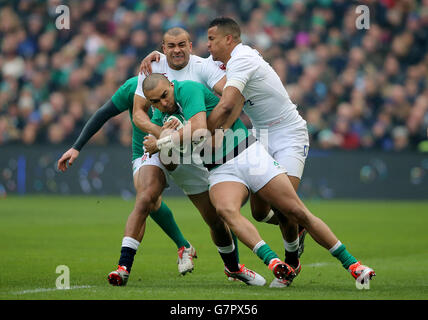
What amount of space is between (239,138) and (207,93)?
54 cm

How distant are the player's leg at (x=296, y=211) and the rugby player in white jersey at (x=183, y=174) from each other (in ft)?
2.88

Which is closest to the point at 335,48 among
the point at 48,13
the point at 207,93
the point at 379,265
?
the point at 48,13

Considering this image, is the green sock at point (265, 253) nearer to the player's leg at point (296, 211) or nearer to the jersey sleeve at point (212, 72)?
the player's leg at point (296, 211)

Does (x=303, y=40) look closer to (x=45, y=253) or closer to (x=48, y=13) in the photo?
(x=48, y=13)

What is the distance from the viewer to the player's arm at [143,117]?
7.62 metres

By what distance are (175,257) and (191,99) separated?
138 inches

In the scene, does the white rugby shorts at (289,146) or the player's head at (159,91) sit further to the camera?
the white rugby shorts at (289,146)

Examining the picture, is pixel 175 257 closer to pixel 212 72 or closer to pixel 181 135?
pixel 212 72

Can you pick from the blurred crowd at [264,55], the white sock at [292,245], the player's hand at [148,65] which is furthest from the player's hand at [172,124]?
the blurred crowd at [264,55]

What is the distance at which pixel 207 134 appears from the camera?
7.35 metres

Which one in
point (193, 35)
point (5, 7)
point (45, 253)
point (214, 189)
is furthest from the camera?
point (5, 7)

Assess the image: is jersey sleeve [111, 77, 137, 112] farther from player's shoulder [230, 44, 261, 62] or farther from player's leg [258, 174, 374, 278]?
player's leg [258, 174, 374, 278]

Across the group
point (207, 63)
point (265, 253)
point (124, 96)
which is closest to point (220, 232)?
point (265, 253)

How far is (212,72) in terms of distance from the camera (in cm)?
824
